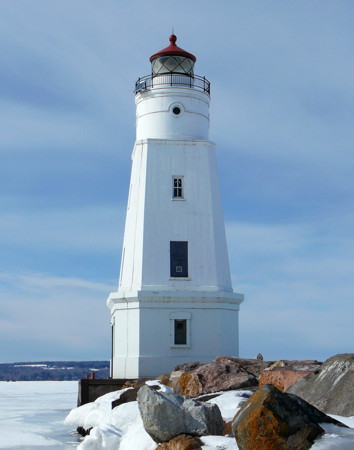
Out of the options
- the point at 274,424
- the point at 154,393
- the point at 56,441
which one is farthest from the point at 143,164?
the point at 274,424

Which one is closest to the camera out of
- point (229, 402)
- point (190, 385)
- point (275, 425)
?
point (275, 425)

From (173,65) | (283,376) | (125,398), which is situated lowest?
(125,398)

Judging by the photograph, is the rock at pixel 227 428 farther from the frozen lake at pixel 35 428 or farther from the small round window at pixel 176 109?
the small round window at pixel 176 109

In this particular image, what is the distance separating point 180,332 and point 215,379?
8070mm

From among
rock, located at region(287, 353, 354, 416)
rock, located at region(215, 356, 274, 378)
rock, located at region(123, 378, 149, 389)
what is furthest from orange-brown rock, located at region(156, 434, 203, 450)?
rock, located at region(123, 378, 149, 389)

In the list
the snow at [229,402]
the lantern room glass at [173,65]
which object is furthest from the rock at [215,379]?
the lantern room glass at [173,65]

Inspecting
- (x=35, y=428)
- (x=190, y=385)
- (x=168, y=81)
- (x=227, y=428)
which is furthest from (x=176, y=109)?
(x=227, y=428)

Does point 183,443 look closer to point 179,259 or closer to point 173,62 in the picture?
point 179,259

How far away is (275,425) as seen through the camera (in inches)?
353

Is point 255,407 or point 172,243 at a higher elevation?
point 172,243

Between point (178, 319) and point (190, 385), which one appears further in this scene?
point (178, 319)

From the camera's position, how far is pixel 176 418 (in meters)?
11.2

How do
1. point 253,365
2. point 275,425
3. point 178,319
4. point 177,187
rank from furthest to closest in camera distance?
point 177,187 → point 178,319 → point 253,365 → point 275,425

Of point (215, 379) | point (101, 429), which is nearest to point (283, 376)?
point (215, 379)
